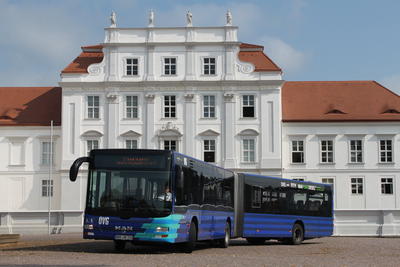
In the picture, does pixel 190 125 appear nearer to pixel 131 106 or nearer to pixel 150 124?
pixel 150 124

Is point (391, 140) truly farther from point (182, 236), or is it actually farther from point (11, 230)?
point (182, 236)

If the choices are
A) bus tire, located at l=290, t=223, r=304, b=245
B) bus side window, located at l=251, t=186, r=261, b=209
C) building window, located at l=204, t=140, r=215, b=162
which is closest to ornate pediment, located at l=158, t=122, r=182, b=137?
building window, located at l=204, t=140, r=215, b=162

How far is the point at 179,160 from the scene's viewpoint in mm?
20172

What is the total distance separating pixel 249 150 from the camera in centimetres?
5138

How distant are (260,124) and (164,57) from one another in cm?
857

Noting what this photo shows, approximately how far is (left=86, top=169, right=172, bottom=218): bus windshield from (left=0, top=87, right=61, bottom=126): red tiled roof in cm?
3457

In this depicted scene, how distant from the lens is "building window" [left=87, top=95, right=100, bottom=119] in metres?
51.8

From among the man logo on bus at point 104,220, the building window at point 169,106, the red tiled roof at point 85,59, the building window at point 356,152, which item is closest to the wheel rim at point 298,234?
the man logo on bus at point 104,220

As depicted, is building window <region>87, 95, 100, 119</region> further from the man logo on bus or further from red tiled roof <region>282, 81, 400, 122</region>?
the man logo on bus

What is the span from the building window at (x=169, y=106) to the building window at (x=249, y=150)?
5.58 metres

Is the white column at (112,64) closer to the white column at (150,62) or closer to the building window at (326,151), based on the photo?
the white column at (150,62)

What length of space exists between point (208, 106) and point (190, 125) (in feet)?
6.40

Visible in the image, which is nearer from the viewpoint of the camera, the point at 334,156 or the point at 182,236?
the point at 182,236

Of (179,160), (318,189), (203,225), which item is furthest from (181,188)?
(318,189)
